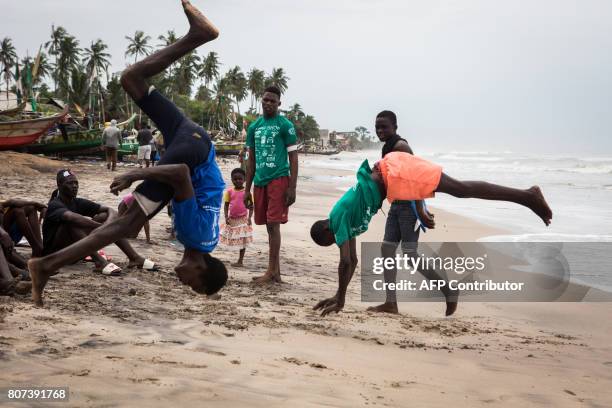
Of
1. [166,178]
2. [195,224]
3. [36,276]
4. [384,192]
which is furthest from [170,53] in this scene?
[384,192]

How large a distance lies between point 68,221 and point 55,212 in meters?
0.16

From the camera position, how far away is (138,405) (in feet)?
8.73

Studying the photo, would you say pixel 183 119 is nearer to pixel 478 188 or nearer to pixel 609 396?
pixel 478 188

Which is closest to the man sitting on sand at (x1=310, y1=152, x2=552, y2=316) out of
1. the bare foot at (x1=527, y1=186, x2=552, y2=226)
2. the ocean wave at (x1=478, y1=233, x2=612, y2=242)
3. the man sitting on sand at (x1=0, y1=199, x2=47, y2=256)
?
the bare foot at (x1=527, y1=186, x2=552, y2=226)

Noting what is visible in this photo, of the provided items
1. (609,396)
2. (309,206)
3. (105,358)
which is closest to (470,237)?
(309,206)

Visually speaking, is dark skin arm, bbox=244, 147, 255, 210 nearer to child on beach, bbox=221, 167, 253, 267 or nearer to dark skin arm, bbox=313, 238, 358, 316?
child on beach, bbox=221, 167, 253, 267

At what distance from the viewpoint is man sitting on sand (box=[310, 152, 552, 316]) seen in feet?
15.4

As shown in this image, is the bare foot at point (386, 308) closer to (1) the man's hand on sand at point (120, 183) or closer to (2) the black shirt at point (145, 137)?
(1) the man's hand on sand at point (120, 183)

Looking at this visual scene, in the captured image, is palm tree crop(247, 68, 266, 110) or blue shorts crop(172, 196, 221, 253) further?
palm tree crop(247, 68, 266, 110)

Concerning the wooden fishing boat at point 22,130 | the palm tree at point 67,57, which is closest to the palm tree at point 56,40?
the palm tree at point 67,57

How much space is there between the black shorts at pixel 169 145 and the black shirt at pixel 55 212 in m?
1.99

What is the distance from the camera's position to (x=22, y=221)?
537 centimetres
